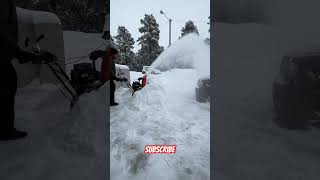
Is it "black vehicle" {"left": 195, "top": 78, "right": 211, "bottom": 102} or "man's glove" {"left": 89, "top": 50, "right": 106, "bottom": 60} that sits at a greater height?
"man's glove" {"left": 89, "top": 50, "right": 106, "bottom": 60}

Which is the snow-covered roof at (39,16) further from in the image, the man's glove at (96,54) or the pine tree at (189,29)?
the pine tree at (189,29)

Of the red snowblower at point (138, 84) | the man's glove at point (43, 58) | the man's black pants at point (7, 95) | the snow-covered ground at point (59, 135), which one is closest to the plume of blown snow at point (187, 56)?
the red snowblower at point (138, 84)

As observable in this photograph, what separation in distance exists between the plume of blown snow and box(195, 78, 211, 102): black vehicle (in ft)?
0.15

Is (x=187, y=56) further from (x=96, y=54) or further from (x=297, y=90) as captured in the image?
(x=297, y=90)

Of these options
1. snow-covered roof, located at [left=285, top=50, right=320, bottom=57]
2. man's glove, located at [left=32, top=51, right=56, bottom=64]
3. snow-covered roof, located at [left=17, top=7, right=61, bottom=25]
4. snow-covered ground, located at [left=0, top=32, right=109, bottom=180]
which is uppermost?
snow-covered roof, located at [left=17, top=7, right=61, bottom=25]

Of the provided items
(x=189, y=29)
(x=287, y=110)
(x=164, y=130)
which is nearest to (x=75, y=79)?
(x=164, y=130)

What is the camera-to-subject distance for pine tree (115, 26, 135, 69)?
239cm

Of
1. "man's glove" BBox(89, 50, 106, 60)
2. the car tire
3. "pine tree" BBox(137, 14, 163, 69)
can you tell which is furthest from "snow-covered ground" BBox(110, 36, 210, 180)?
the car tire

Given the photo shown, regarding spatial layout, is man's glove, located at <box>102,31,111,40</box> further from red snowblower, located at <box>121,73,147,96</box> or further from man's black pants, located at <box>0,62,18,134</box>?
man's black pants, located at <box>0,62,18,134</box>

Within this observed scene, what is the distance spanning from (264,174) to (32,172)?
5.57ft

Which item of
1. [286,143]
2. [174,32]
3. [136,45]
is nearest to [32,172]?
[136,45]

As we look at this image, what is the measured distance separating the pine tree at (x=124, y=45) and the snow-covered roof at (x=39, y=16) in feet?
1.90

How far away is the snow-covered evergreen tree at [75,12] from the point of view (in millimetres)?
2590

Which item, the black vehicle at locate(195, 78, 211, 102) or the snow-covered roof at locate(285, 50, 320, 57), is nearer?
the black vehicle at locate(195, 78, 211, 102)
